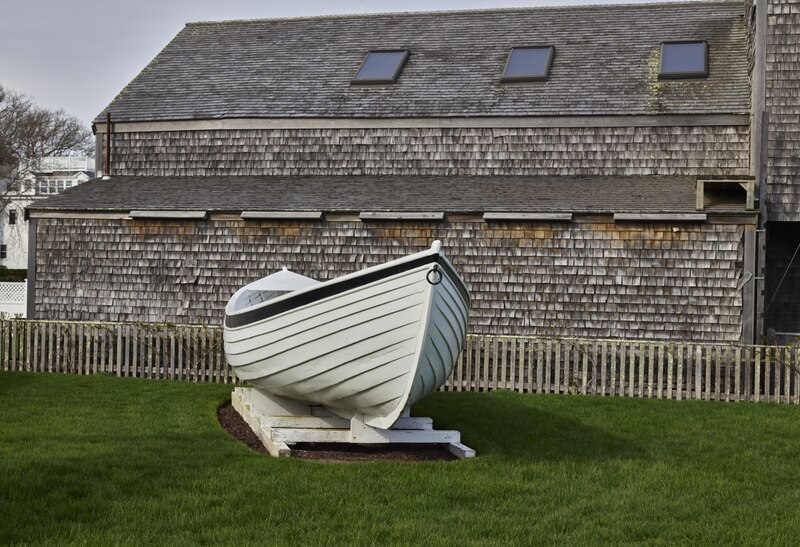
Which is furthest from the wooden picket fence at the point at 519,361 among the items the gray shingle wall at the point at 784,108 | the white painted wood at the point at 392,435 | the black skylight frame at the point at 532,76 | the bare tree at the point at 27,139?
the bare tree at the point at 27,139

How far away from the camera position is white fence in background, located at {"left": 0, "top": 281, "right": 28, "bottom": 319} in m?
32.6

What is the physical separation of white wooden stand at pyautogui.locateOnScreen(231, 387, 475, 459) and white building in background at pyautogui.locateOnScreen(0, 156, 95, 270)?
168 feet

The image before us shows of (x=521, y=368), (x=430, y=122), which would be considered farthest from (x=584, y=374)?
(x=430, y=122)

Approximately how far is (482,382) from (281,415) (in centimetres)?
584

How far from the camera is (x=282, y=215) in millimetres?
18641

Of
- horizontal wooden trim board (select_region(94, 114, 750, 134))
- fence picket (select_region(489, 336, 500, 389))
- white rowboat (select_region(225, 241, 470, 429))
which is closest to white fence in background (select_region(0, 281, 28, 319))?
horizontal wooden trim board (select_region(94, 114, 750, 134))

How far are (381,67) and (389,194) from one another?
4633mm

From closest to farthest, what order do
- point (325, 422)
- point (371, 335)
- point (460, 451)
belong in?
point (371, 335), point (460, 451), point (325, 422)

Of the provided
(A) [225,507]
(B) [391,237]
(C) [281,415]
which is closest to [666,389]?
(B) [391,237]

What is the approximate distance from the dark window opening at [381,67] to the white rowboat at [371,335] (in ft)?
42.8

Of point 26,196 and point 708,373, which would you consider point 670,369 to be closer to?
point 708,373

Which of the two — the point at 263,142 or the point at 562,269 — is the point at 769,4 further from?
the point at 263,142

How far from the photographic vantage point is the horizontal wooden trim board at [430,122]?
763 inches

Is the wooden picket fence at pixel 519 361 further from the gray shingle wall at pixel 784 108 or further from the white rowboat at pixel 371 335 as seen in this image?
the white rowboat at pixel 371 335
